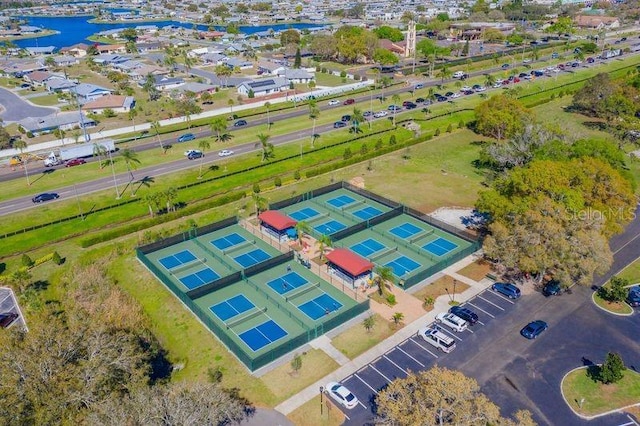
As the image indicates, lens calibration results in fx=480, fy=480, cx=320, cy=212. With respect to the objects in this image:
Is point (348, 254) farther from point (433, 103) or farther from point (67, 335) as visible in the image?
point (433, 103)

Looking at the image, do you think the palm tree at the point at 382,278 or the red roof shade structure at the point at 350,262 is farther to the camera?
the red roof shade structure at the point at 350,262

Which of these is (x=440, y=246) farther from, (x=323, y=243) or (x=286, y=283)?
(x=286, y=283)

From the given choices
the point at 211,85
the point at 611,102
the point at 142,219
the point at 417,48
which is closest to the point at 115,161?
the point at 142,219

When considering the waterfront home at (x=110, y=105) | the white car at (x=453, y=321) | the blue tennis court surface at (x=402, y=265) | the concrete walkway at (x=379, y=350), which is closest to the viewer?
the concrete walkway at (x=379, y=350)

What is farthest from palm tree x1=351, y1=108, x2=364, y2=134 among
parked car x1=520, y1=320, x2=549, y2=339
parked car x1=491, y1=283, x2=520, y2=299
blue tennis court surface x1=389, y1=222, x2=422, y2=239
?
parked car x1=520, y1=320, x2=549, y2=339

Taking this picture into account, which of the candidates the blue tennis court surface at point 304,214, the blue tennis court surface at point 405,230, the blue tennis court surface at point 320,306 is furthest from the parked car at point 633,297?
the blue tennis court surface at point 304,214

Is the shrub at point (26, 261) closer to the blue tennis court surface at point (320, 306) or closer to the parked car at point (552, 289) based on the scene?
the blue tennis court surface at point (320, 306)
